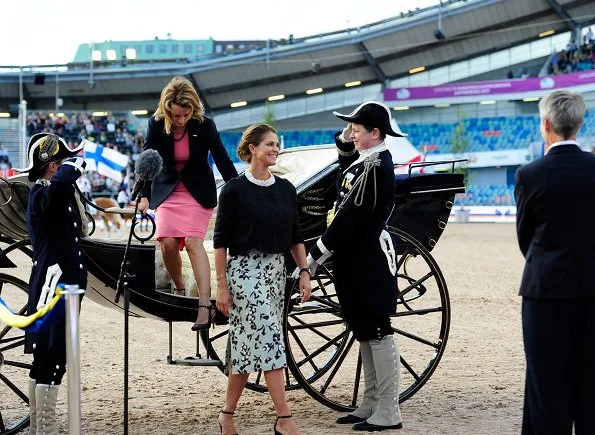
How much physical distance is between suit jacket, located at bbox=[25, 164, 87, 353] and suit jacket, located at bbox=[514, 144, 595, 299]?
230 cm

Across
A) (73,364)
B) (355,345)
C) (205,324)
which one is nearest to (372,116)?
(205,324)

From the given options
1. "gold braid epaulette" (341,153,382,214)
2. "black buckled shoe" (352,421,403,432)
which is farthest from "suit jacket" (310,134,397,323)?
"black buckled shoe" (352,421,403,432)

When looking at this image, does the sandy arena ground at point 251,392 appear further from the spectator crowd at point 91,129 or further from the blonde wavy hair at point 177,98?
the spectator crowd at point 91,129

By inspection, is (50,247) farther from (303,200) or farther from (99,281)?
(303,200)

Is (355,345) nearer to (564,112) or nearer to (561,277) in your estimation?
(561,277)

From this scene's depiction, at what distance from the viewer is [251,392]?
22.6ft

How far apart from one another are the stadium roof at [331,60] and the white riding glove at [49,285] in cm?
4655

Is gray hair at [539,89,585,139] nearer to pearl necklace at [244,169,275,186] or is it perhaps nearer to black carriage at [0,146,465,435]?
pearl necklace at [244,169,275,186]

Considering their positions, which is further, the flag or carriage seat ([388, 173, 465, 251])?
carriage seat ([388, 173, 465, 251])

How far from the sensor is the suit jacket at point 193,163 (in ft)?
18.2

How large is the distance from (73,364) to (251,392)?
11.4ft

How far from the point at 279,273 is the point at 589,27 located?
168ft

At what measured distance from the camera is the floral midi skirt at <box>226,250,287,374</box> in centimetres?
501

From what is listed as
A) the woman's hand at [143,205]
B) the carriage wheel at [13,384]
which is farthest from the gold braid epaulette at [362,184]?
the carriage wheel at [13,384]
